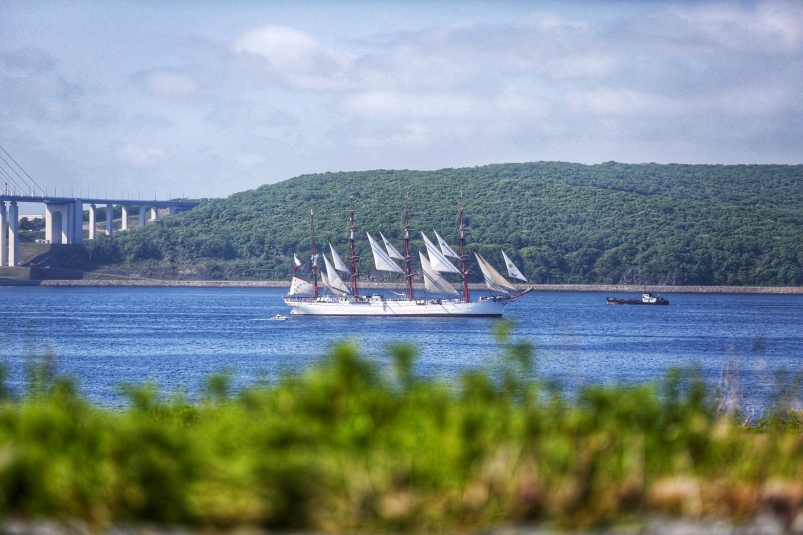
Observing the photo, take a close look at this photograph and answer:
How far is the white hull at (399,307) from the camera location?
68.1m

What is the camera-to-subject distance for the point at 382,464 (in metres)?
4.62

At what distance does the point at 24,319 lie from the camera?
2319 inches

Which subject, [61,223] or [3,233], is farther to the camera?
[61,223]

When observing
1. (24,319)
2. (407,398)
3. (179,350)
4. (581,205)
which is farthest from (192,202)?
(407,398)

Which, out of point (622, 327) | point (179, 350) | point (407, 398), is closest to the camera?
point (407, 398)

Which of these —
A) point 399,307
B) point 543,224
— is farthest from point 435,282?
point 543,224

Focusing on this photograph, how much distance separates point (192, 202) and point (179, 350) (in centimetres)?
12551

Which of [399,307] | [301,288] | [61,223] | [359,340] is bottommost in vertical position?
[359,340]

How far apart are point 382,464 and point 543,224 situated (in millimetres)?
126404

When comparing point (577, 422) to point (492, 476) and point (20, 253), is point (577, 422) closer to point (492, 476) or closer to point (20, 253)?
point (492, 476)

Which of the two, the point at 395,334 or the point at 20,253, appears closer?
the point at 395,334

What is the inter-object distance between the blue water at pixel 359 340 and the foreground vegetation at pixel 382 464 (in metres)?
1.10

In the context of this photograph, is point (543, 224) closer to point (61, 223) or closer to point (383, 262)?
point (61, 223)

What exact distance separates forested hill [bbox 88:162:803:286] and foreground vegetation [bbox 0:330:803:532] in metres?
107
